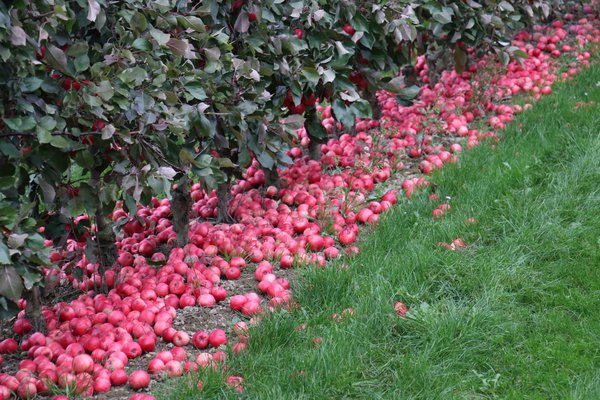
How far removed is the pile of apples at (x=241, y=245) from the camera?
11.4 feet

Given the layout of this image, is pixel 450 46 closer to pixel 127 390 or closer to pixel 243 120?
pixel 243 120

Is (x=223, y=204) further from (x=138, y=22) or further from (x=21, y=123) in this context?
Result: (x=21, y=123)

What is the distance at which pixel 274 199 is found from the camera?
518 cm

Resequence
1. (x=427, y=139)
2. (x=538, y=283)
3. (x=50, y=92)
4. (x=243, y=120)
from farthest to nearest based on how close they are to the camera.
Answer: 1. (x=427, y=139)
2. (x=243, y=120)
3. (x=538, y=283)
4. (x=50, y=92)

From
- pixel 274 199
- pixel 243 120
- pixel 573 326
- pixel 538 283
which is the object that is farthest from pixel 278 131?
pixel 573 326

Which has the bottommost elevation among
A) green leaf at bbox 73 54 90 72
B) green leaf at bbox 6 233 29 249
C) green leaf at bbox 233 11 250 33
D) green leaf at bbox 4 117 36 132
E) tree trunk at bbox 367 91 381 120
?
tree trunk at bbox 367 91 381 120

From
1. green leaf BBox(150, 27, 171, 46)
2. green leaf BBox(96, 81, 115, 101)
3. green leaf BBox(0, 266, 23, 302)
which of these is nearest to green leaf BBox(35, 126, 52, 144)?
green leaf BBox(96, 81, 115, 101)

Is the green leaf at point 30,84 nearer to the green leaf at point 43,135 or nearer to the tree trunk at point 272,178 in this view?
the green leaf at point 43,135

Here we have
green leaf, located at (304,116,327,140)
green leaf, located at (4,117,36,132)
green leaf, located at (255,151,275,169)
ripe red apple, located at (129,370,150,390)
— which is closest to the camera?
green leaf, located at (4,117,36,132)

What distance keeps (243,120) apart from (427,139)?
1.87 m

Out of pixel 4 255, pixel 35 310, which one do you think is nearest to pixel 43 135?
pixel 4 255

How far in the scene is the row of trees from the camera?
311 cm

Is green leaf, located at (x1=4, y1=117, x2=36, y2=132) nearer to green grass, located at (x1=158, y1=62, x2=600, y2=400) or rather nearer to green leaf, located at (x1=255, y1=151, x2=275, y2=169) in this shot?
green grass, located at (x1=158, y1=62, x2=600, y2=400)

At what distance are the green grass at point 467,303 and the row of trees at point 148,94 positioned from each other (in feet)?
2.56
